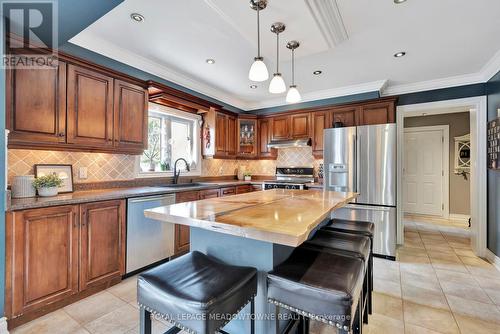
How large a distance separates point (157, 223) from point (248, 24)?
2.30 m

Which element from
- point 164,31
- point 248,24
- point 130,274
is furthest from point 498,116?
point 130,274

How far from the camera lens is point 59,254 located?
1976 millimetres

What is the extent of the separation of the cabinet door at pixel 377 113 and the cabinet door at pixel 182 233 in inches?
112

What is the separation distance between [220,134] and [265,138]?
3.24ft

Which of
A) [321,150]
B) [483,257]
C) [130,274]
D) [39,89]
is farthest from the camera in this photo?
[321,150]

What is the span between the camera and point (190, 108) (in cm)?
387

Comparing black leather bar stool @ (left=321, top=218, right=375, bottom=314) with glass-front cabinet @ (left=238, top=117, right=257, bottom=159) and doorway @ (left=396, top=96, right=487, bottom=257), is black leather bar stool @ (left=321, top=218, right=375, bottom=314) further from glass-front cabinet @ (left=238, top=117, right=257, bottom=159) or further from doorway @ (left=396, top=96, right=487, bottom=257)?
glass-front cabinet @ (left=238, top=117, right=257, bottom=159)

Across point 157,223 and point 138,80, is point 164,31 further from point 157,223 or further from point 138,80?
point 157,223

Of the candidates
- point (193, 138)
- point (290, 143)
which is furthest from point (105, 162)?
point (290, 143)

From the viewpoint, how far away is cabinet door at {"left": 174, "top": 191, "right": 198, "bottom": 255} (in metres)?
3.00

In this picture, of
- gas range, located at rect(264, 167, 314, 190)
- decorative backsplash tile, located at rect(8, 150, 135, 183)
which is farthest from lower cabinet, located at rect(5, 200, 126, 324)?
gas range, located at rect(264, 167, 314, 190)

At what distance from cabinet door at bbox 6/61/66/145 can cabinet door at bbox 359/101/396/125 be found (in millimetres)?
3868

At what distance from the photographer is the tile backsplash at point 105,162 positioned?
7.16ft

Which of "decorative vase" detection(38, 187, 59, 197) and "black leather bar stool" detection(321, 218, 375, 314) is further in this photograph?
"decorative vase" detection(38, 187, 59, 197)
